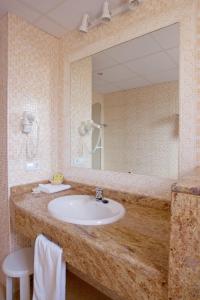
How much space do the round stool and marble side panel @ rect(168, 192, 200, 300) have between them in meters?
1.14

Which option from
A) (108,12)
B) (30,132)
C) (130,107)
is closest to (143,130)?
(130,107)

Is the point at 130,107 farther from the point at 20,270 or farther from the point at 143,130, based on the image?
the point at 20,270

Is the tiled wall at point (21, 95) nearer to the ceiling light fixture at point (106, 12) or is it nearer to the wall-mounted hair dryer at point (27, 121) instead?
the wall-mounted hair dryer at point (27, 121)

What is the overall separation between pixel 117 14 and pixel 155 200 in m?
1.42

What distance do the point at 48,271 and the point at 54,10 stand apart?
188 centimetres

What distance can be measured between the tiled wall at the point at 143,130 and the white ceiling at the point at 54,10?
2.16 feet

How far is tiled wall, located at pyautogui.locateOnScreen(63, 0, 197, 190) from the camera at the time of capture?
3.52 ft

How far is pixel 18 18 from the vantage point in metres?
1.48

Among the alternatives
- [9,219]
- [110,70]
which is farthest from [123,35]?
[9,219]

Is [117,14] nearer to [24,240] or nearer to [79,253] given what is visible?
[79,253]

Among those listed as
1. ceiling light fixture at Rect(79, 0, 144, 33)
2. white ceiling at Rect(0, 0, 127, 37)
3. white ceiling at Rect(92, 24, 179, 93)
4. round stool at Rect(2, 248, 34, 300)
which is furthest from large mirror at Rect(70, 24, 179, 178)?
round stool at Rect(2, 248, 34, 300)

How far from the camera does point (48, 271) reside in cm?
104

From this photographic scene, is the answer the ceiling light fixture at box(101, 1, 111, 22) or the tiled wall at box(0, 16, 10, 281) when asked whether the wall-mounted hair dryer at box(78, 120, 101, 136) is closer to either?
the tiled wall at box(0, 16, 10, 281)

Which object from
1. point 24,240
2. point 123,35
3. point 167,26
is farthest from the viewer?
point 24,240
